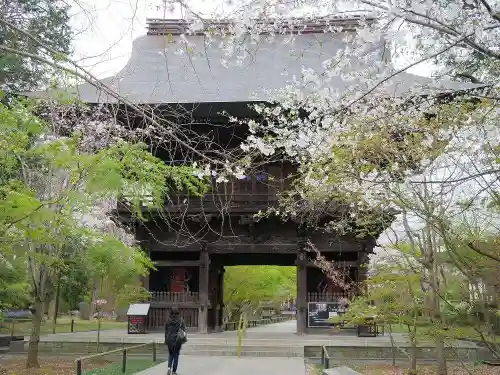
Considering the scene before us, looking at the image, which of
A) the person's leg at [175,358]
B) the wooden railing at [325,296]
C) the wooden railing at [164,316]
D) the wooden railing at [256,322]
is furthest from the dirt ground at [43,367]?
the wooden railing at [256,322]

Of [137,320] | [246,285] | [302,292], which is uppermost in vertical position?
[246,285]

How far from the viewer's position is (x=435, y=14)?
15.3ft

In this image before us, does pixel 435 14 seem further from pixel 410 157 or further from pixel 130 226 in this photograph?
pixel 130 226

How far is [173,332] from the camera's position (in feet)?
35.4

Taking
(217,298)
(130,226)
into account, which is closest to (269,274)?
(217,298)

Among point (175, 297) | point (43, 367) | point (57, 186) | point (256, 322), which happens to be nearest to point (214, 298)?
point (175, 297)

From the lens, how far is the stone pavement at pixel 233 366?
11.7 m

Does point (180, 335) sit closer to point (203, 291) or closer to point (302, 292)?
point (203, 291)

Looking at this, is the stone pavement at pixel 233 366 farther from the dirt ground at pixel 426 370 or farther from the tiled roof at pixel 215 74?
the tiled roof at pixel 215 74

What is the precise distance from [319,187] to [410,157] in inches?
71.1

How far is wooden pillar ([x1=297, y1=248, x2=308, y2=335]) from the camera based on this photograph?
58.2ft

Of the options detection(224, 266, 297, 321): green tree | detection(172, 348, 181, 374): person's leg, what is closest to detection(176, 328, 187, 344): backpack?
detection(172, 348, 181, 374): person's leg

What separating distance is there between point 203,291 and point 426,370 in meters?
7.43

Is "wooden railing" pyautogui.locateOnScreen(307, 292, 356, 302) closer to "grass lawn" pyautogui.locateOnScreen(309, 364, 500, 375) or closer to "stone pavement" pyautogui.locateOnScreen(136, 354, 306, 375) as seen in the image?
"grass lawn" pyautogui.locateOnScreen(309, 364, 500, 375)
